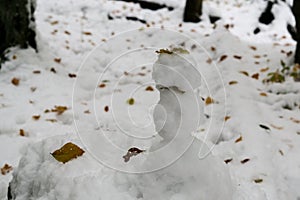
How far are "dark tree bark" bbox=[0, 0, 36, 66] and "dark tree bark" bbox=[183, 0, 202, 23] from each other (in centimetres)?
292

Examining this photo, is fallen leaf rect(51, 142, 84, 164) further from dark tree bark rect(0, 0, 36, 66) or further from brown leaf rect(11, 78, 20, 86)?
dark tree bark rect(0, 0, 36, 66)

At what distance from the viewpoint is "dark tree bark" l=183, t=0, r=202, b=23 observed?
5.79 meters

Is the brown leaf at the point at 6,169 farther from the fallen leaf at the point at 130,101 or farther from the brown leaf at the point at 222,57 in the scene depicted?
the brown leaf at the point at 222,57

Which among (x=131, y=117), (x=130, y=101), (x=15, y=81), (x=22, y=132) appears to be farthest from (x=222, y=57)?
(x=22, y=132)

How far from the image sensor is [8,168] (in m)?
2.03

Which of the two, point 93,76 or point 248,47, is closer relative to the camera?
point 93,76

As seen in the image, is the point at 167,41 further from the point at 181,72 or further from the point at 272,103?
the point at 181,72

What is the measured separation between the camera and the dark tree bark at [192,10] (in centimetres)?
579

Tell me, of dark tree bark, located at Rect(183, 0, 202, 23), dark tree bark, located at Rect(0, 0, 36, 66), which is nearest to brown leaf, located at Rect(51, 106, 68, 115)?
dark tree bark, located at Rect(0, 0, 36, 66)

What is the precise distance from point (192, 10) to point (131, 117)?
3.55 meters

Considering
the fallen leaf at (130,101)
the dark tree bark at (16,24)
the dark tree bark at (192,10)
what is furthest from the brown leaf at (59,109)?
the dark tree bark at (192,10)

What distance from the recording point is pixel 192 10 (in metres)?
5.80

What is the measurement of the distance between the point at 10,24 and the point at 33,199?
8.30ft

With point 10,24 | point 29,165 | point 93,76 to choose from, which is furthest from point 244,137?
point 10,24
